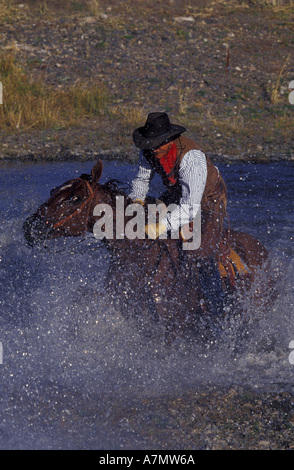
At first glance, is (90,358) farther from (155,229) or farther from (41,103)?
(41,103)

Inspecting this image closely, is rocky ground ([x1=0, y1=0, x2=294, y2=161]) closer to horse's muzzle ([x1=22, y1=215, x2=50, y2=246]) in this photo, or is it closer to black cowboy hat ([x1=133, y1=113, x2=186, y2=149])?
black cowboy hat ([x1=133, y1=113, x2=186, y2=149])

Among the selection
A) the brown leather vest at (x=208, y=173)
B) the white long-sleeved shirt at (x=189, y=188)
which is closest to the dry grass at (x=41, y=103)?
the brown leather vest at (x=208, y=173)

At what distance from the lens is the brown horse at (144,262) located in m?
4.34

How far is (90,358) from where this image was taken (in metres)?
4.85

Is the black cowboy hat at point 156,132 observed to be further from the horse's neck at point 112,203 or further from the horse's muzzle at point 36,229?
the horse's muzzle at point 36,229

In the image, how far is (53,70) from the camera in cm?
1328

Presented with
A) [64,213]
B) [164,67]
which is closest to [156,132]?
[64,213]

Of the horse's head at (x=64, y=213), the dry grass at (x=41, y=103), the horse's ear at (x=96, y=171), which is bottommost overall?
the dry grass at (x=41, y=103)

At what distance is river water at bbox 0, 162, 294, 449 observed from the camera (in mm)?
4137

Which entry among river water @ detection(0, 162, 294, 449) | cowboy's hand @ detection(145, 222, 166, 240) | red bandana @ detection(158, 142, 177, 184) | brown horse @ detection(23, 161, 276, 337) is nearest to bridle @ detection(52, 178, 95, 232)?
brown horse @ detection(23, 161, 276, 337)

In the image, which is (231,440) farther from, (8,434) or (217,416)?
(8,434)

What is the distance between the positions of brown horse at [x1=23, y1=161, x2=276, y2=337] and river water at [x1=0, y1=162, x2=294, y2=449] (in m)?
0.21

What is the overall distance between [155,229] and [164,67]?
32.6ft
